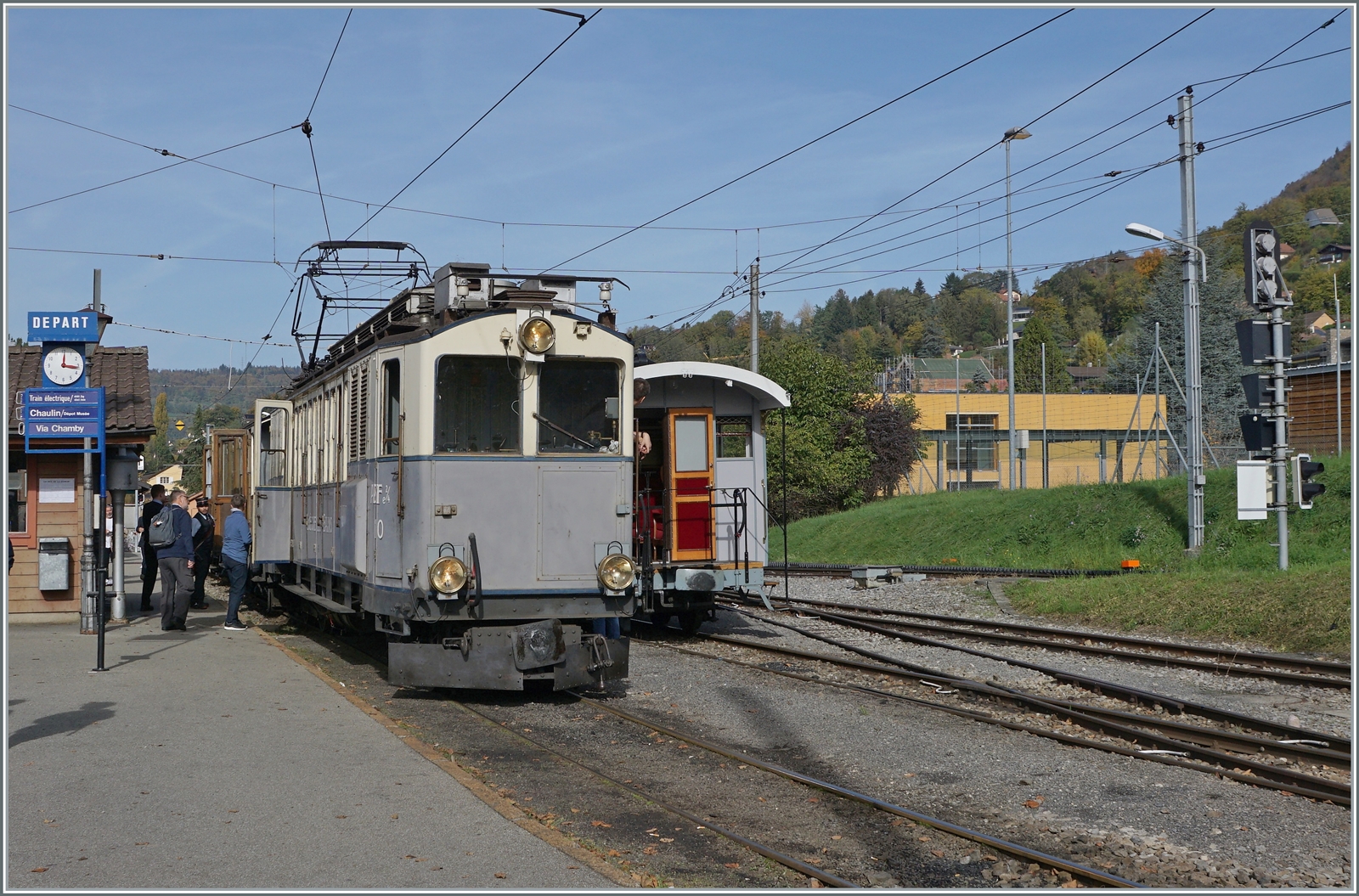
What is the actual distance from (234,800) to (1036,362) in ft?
374

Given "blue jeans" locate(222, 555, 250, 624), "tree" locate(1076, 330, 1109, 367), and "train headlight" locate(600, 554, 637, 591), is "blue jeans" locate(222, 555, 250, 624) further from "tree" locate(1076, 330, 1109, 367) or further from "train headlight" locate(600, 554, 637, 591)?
"tree" locate(1076, 330, 1109, 367)

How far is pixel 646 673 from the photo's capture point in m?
12.9

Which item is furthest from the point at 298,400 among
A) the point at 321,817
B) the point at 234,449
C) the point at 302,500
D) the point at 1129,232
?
the point at 1129,232

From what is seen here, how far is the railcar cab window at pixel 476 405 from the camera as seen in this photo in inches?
410

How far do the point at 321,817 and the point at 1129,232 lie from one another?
59.6 feet

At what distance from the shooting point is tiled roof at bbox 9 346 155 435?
1714 centimetres

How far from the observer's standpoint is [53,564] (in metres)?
16.9

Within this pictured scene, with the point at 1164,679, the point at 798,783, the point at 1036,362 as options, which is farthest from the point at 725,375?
the point at 1036,362

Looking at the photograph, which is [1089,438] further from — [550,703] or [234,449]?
[550,703]

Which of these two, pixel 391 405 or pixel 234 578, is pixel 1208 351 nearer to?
pixel 234 578

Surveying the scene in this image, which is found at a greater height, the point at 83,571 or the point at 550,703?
the point at 83,571

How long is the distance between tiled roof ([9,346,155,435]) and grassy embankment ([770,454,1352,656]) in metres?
14.1

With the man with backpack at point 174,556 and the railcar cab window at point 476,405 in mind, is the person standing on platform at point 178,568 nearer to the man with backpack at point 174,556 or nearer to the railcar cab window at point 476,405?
the man with backpack at point 174,556

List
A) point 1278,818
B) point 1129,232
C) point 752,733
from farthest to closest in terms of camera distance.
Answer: point 1129,232 < point 752,733 < point 1278,818
